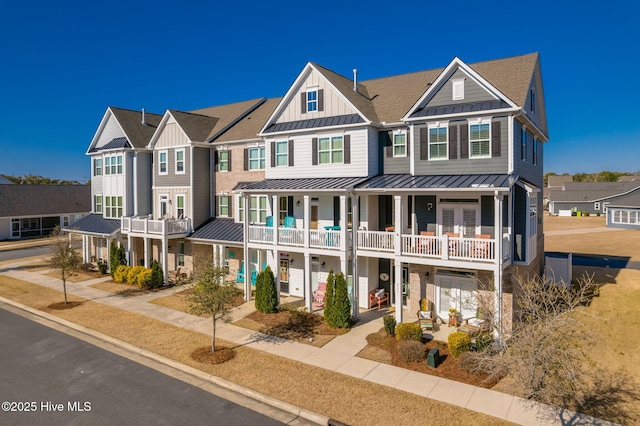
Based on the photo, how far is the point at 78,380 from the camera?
14.1m

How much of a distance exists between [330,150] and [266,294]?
8872 mm

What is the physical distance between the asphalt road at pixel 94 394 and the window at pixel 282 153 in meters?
13.8

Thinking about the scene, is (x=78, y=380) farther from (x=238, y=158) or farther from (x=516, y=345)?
(x=238, y=158)

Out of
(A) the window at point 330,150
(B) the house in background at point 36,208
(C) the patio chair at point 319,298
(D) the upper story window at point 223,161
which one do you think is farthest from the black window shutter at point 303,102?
(B) the house in background at point 36,208

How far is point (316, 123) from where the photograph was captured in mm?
23328

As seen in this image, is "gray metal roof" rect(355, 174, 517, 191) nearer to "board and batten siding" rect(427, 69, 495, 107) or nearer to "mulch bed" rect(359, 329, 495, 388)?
"board and batten siding" rect(427, 69, 495, 107)

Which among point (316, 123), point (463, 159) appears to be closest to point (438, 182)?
point (463, 159)

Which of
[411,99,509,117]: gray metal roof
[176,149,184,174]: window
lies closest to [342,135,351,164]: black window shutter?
[411,99,509,117]: gray metal roof

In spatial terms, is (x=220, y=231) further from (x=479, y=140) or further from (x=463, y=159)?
(x=479, y=140)

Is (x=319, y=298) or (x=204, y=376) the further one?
(x=319, y=298)

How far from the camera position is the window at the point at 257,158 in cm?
2742

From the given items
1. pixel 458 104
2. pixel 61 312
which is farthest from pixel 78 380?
pixel 458 104

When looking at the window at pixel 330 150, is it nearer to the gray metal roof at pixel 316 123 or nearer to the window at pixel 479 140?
the gray metal roof at pixel 316 123

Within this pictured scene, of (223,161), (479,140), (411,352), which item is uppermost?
(223,161)
